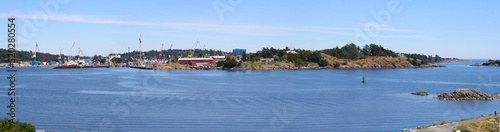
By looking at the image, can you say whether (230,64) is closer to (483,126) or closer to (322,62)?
(322,62)

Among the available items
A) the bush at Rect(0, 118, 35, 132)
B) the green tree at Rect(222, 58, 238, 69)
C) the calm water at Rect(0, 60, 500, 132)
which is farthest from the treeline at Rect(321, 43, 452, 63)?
the bush at Rect(0, 118, 35, 132)

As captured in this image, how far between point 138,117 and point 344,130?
16311mm

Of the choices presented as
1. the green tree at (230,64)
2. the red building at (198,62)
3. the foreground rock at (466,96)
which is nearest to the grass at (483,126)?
the foreground rock at (466,96)

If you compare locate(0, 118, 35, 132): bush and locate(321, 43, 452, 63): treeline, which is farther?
locate(321, 43, 452, 63): treeline

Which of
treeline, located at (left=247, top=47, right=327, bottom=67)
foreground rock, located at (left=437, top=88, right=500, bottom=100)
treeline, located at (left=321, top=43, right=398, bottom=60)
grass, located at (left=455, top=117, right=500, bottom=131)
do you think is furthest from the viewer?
treeline, located at (left=321, top=43, right=398, bottom=60)

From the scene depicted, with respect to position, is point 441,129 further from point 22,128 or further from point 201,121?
point 22,128

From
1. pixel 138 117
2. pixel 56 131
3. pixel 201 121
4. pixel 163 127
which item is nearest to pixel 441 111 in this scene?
pixel 201 121

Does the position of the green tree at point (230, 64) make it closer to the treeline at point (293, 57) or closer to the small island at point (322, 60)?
the small island at point (322, 60)

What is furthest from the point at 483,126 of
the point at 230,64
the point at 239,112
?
the point at 230,64

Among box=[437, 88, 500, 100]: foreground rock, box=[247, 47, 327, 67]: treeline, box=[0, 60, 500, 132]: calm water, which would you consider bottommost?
box=[0, 60, 500, 132]: calm water

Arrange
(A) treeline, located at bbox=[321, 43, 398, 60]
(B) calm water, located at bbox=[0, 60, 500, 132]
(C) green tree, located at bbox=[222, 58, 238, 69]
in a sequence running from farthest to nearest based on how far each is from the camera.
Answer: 1. (A) treeline, located at bbox=[321, 43, 398, 60]
2. (C) green tree, located at bbox=[222, 58, 238, 69]
3. (B) calm water, located at bbox=[0, 60, 500, 132]

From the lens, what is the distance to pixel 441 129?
68.6ft

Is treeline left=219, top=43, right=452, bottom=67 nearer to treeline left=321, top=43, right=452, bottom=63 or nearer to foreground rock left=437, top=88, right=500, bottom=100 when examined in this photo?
treeline left=321, top=43, right=452, bottom=63

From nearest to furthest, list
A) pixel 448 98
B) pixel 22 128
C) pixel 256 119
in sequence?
pixel 22 128
pixel 256 119
pixel 448 98
